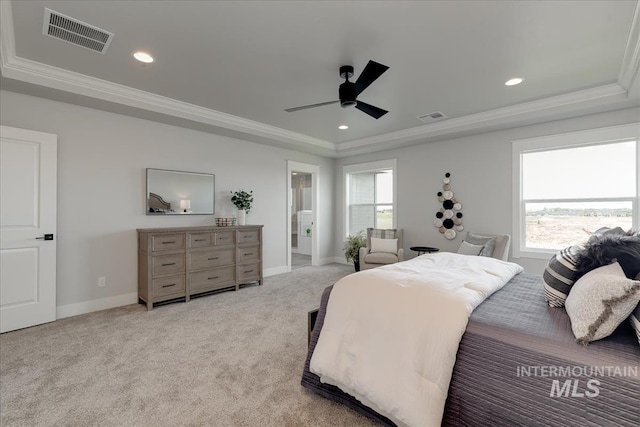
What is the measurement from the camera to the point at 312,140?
5.57m

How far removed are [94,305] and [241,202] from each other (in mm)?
2329

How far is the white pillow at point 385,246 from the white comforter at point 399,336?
3.00 metres

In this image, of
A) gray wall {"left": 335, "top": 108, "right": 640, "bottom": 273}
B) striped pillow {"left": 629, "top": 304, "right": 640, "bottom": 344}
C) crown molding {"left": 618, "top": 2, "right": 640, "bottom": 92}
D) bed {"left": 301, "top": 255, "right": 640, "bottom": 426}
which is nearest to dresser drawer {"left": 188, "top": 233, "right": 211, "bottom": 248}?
bed {"left": 301, "top": 255, "right": 640, "bottom": 426}

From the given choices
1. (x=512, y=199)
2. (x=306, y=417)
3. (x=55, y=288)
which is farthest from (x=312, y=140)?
(x=306, y=417)

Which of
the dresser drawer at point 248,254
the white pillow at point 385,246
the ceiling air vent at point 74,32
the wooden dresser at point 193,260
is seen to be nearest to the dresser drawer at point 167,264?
the wooden dresser at point 193,260

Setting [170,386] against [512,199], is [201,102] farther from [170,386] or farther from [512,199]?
[512,199]

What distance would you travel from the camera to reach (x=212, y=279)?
4.12 m

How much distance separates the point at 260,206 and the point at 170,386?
357cm

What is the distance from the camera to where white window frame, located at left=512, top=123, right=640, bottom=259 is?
346 centimetres

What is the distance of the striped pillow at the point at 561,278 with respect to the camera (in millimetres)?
1612

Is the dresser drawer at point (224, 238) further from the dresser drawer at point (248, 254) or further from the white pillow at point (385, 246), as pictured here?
the white pillow at point (385, 246)

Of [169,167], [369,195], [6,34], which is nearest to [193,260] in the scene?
[169,167]

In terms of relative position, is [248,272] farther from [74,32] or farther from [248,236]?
[74,32]

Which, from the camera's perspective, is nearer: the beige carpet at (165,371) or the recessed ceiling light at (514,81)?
the beige carpet at (165,371)
